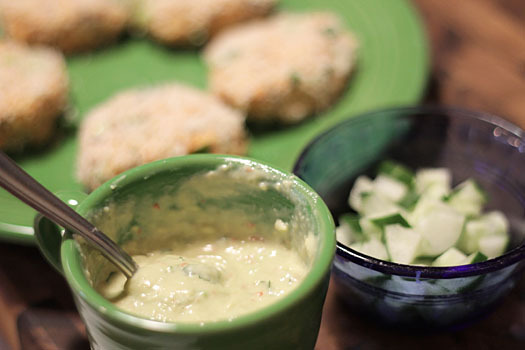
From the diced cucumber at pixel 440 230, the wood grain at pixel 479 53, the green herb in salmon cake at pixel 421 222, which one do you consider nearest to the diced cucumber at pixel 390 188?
the green herb in salmon cake at pixel 421 222

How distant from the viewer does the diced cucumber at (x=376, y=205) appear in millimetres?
1041

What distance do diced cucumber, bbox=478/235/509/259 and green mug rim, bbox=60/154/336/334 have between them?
1.21ft

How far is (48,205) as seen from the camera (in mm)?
717

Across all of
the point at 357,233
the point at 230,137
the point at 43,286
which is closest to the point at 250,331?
the point at 357,233

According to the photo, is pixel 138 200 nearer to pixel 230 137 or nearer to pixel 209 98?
pixel 230 137

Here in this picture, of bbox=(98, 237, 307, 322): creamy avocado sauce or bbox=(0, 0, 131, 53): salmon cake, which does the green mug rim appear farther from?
bbox=(0, 0, 131, 53): salmon cake

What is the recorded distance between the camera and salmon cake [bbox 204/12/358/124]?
1.44 m

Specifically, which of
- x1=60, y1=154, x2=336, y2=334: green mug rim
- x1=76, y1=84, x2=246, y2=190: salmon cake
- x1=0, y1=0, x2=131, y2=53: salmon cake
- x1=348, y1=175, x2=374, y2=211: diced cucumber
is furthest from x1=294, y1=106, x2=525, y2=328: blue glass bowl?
x1=0, y1=0, x2=131, y2=53: salmon cake

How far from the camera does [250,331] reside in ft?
2.11

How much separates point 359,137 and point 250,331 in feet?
2.04

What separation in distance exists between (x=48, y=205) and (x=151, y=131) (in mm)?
554

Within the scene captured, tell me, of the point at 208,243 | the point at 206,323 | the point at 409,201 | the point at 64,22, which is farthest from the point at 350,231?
the point at 64,22

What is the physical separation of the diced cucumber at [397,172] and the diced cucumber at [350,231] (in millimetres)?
161

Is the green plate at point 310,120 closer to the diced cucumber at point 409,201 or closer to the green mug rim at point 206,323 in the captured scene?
the diced cucumber at point 409,201
